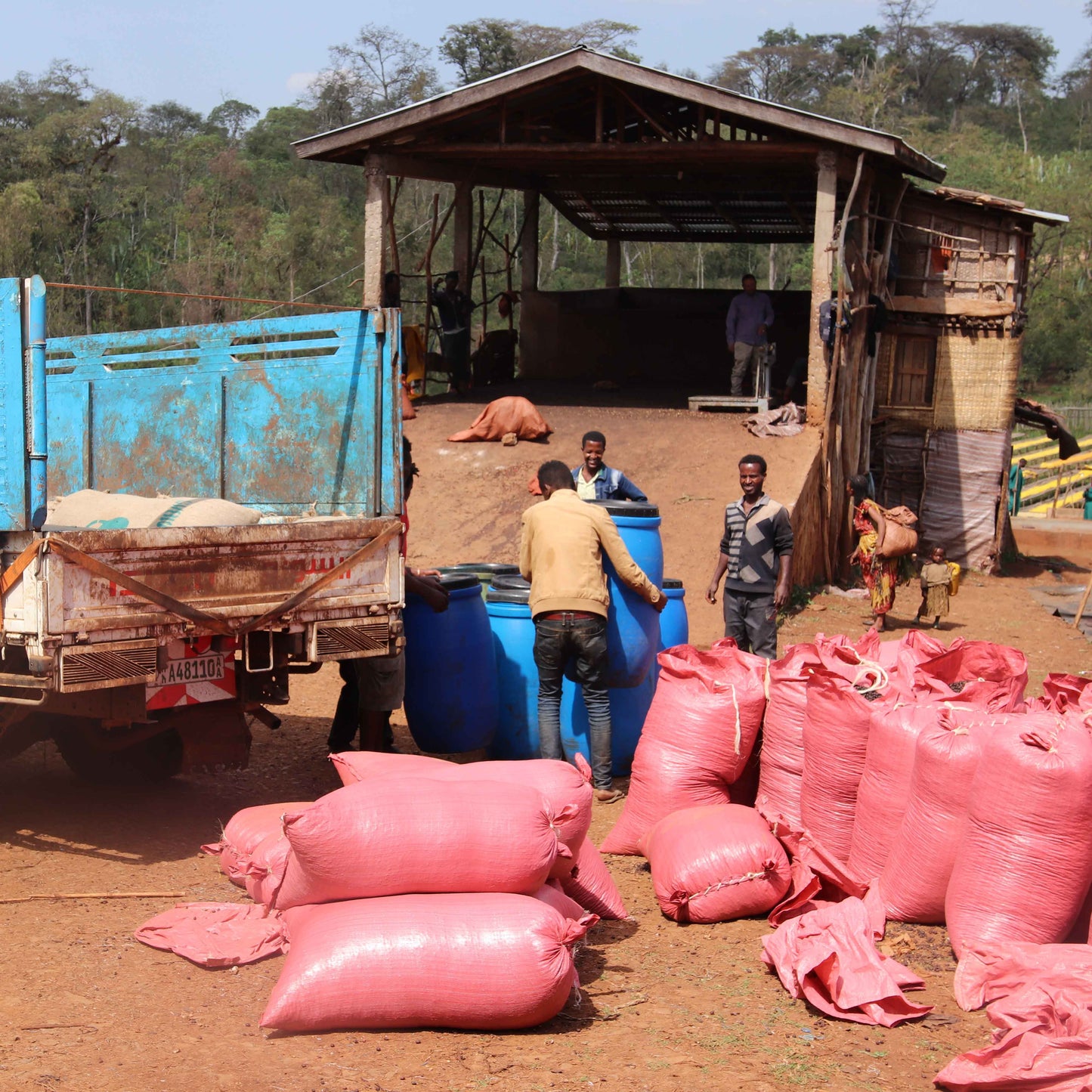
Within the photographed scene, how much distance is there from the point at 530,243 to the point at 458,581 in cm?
1386

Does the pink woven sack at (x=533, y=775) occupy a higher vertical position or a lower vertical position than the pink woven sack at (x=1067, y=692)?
lower

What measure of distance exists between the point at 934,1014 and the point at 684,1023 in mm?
744

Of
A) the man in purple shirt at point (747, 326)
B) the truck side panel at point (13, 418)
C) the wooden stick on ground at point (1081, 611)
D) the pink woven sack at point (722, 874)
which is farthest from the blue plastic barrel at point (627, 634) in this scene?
the man in purple shirt at point (747, 326)

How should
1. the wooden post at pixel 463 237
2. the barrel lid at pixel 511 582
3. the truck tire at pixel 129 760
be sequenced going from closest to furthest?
the truck tire at pixel 129 760, the barrel lid at pixel 511 582, the wooden post at pixel 463 237

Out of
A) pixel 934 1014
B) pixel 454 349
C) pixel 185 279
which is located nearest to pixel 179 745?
pixel 934 1014

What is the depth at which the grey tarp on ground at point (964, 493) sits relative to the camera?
16234mm

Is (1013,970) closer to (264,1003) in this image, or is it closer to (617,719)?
(264,1003)

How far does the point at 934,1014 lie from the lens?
3.82m

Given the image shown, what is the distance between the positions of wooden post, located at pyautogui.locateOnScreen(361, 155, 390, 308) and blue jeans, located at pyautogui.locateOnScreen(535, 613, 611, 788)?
9.06 m

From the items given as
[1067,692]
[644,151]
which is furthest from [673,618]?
[644,151]

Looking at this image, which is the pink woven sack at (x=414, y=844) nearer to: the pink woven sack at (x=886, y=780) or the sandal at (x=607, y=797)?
the pink woven sack at (x=886, y=780)

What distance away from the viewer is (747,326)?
15.1 meters

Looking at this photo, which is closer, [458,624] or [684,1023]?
[684,1023]

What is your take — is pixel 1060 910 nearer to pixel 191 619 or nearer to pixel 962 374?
pixel 191 619
